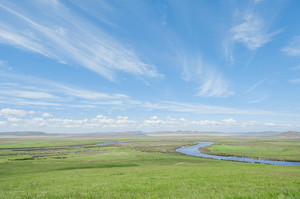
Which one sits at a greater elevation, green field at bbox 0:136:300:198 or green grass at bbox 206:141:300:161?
green field at bbox 0:136:300:198

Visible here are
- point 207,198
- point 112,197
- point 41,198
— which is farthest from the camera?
point 41,198

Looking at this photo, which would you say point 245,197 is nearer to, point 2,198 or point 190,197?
point 190,197

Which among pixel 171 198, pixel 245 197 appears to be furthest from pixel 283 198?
pixel 171 198

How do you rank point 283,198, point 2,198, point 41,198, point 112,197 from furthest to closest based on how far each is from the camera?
point 2,198
point 41,198
point 112,197
point 283,198

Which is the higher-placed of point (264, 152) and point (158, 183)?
point (158, 183)

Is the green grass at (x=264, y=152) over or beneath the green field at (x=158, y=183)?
beneath

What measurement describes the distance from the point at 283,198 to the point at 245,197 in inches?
70.5

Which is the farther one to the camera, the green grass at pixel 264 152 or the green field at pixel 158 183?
the green grass at pixel 264 152

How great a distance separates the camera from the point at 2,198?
12.2 metres

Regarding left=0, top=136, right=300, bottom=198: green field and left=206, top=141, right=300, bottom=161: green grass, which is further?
left=206, top=141, right=300, bottom=161: green grass

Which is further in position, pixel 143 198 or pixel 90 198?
pixel 90 198

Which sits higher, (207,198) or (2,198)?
(207,198)

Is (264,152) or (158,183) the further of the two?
(264,152)

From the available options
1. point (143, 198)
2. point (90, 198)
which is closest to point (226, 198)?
point (143, 198)
